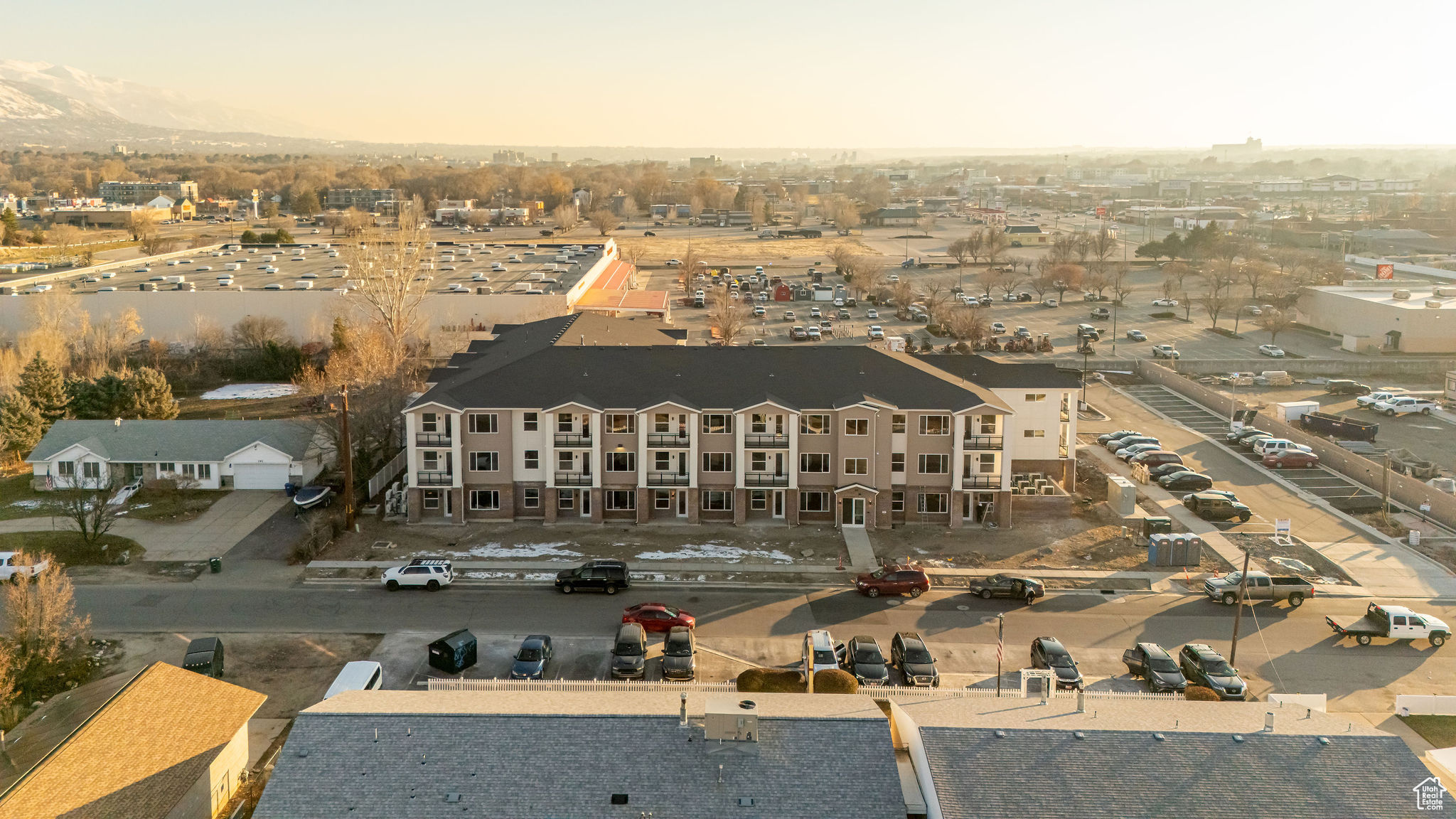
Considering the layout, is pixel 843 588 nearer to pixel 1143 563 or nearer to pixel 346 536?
pixel 1143 563

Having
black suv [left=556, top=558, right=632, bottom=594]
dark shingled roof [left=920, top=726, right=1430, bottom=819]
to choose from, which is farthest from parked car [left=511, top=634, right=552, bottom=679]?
dark shingled roof [left=920, top=726, right=1430, bottom=819]

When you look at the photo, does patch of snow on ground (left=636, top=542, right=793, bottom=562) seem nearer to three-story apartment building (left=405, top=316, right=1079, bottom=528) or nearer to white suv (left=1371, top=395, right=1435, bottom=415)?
three-story apartment building (left=405, top=316, right=1079, bottom=528)

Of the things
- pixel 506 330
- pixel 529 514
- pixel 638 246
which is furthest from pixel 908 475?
pixel 638 246

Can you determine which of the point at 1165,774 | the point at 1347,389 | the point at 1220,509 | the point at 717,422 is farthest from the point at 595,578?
the point at 1347,389

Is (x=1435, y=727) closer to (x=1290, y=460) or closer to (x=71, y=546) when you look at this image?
(x=1290, y=460)

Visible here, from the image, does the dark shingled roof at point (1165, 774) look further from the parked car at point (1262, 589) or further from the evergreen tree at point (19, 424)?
the evergreen tree at point (19, 424)
